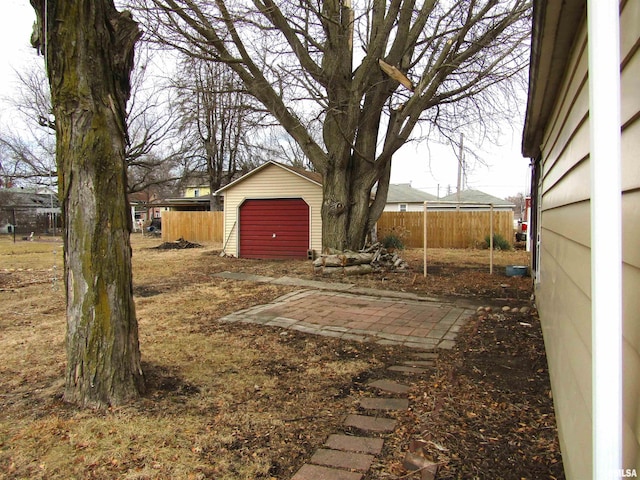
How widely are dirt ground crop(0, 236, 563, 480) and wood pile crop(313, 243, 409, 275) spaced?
4.44m

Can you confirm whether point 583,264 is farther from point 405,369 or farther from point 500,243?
point 500,243

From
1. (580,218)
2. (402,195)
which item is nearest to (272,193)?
(580,218)

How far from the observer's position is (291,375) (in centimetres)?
398

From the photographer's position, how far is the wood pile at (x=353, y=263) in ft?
34.4

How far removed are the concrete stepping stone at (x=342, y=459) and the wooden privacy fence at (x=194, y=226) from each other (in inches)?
888

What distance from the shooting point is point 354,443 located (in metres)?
2.76

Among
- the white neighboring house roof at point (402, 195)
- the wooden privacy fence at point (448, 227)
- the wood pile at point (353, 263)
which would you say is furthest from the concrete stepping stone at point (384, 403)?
the white neighboring house roof at point (402, 195)

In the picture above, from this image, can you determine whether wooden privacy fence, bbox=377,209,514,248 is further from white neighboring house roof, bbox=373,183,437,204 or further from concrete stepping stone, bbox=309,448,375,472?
white neighboring house roof, bbox=373,183,437,204

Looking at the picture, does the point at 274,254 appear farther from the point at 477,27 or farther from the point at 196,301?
the point at 477,27

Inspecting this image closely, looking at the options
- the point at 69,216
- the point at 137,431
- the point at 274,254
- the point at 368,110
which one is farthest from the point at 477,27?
the point at 137,431

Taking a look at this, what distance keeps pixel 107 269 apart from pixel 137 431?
3.81 ft

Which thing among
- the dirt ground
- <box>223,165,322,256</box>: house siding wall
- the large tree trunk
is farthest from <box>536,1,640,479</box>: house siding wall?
<box>223,165,322,256</box>: house siding wall

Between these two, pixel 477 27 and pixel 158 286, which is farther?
pixel 477 27

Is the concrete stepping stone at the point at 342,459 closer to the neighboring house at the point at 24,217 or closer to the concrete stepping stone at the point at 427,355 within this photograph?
the concrete stepping stone at the point at 427,355
